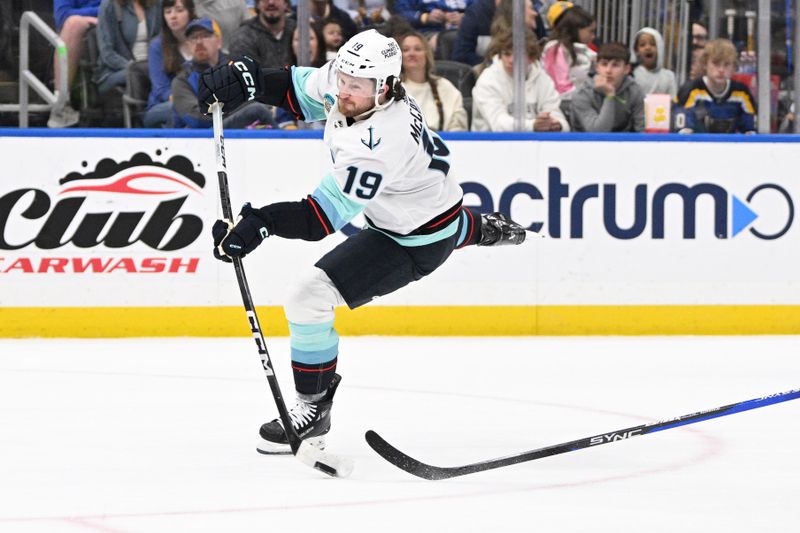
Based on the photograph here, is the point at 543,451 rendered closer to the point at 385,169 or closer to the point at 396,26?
the point at 385,169

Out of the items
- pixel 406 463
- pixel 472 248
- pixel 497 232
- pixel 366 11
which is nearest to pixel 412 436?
pixel 406 463

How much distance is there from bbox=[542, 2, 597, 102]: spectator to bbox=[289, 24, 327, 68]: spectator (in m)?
1.28

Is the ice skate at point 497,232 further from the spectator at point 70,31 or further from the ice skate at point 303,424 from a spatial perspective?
the spectator at point 70,31

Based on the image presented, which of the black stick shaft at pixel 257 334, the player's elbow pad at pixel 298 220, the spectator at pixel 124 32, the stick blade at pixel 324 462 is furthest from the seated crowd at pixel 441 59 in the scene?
the stick blade at pixel 324 462

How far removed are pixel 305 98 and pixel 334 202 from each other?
2.75 feet

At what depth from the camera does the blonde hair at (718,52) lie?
24.6ft

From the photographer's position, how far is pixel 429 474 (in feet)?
12.5

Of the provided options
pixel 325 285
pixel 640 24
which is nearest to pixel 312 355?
pixel 325 285

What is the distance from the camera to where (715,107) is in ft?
25.0

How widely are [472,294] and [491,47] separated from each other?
139 centimetres

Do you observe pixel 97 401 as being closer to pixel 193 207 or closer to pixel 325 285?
pixel 325 285

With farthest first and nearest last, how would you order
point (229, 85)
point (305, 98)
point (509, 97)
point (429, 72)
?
1. point (509, 97)
2. point (429, 72)
3. point (305, 98)
4. point (229, 85)

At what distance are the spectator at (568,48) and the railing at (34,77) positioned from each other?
267 cm

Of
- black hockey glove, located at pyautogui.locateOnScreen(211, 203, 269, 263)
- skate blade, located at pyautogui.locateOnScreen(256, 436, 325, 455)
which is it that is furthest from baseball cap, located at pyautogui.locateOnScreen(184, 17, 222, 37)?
black hockey glove, located at pyautogui.locateOnScreen(211, 203, 269, 263)
